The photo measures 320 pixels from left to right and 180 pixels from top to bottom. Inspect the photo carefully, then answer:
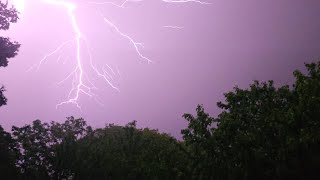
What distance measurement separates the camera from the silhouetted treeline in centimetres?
1561

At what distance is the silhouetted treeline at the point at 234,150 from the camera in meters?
15.6

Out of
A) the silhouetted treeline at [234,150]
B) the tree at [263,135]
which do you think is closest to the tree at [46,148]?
the silhouetted treeline at [234,150]

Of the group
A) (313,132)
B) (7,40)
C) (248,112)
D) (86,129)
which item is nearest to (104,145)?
(86,129)

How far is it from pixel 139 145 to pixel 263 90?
1185 centimetres

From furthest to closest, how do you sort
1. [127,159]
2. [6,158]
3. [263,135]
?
[127,159] < [6,158] < [263,135]

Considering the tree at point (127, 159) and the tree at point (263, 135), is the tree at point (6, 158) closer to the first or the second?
the tree at point (127, 159)

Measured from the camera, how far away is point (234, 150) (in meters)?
16.7

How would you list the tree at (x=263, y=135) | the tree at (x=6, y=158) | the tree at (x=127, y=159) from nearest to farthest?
the tree at (x=263, y=135) → the tree at (x=6, y=158) → the tree at (x=127, y=159)

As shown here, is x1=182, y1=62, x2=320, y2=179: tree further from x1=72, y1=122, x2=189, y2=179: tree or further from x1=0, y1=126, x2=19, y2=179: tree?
x1=0, y1=126, x2=19, y2=179: tree

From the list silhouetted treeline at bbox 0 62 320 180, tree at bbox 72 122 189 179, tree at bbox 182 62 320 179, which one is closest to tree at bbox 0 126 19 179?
silhouetted treeline at bbox 0 62 320 180

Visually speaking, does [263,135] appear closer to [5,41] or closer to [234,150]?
[234,150]

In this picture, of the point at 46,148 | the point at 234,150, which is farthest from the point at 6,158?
the point at 234,150

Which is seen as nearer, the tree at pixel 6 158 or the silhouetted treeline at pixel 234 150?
the silhouetted treeline at pixel 234 150

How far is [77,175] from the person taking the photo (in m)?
23.7
